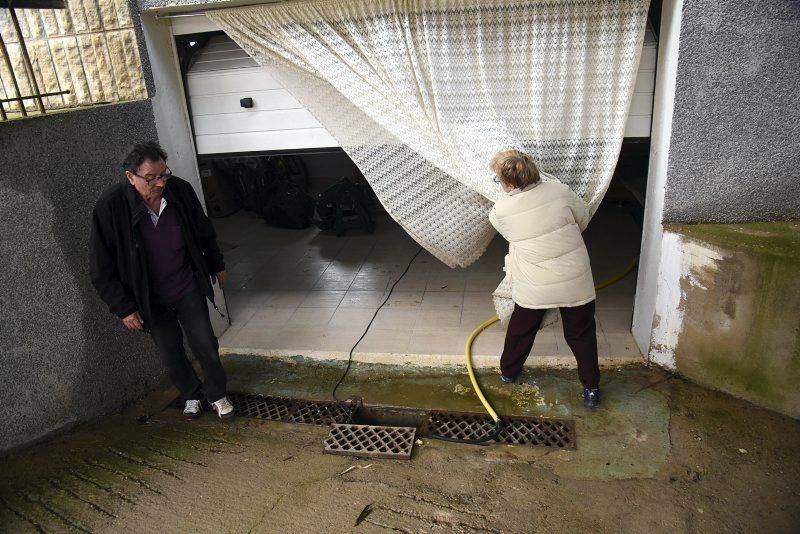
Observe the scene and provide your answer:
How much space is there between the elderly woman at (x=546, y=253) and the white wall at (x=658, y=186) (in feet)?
2.20

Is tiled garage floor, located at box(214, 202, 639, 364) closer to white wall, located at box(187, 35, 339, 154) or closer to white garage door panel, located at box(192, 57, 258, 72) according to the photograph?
white wall, located at box(187, 35, 339, 154)

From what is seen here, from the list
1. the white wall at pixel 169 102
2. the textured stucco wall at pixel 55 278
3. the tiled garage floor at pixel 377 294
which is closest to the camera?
the textured stucco wall at pixel 55 278

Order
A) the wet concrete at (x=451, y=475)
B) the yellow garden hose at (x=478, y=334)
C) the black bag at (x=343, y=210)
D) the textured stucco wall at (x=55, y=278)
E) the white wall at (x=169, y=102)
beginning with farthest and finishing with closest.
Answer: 1. the black bag at (x=343, y=210)
2. the white wall at (x=169, y=102)
3. the yellow garden hose at (x=478, y=334)
4. the textured stucco wall at (x=55, y=278)
5. the wet concrete at (x=451, y=475)

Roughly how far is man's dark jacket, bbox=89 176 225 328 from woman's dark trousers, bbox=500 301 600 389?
7.06ft

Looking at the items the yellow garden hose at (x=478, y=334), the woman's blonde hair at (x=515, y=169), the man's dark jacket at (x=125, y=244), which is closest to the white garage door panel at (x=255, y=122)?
the man's dark jacket at (x=125, y=244)

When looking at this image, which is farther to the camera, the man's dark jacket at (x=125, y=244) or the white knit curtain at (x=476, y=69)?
the white knit curtain at (x=476, y=69)

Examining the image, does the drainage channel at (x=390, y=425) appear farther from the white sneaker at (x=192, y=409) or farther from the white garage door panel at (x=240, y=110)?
the white garage door panel at (x=240, y=110)

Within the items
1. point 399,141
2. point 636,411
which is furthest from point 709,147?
point 399,141

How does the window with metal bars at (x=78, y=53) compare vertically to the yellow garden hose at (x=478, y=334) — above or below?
above

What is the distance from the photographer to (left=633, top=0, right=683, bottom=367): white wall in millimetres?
3414

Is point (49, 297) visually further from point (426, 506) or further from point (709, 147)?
point (709, 147)

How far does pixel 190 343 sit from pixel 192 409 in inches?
21.2

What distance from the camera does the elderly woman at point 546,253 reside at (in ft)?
10.6

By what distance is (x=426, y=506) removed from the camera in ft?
10.00
